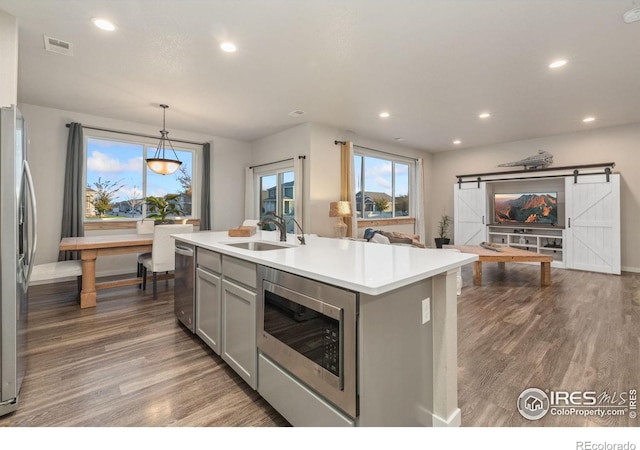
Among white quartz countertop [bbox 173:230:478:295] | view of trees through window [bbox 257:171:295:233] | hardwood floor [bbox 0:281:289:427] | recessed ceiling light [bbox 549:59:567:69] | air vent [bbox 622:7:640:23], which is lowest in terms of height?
hardwood floor [bbox 0:281:289:427]

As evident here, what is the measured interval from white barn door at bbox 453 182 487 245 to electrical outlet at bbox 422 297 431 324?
626cm

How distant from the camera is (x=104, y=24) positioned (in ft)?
8.30

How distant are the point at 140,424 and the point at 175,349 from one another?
35.8 inches

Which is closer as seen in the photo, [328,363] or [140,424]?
[328,363]

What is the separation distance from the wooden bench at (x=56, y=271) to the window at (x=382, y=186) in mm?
4854

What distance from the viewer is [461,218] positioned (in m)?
7.34

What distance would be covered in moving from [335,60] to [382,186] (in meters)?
4.35

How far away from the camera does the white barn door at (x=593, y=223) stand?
5.37m

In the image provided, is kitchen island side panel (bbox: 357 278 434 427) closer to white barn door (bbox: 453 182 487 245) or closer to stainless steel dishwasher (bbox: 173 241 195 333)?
stainless steel dishwasher (bbox: 173 241 195 333)

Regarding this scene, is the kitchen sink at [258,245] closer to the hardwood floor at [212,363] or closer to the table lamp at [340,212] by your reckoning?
the hardwood floor at [212,363]

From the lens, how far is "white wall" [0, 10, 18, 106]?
2283 mm

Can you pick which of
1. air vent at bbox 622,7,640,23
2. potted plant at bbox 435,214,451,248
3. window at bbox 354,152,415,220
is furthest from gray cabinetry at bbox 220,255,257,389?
potted plant at bbox 435,214,451,248
